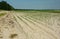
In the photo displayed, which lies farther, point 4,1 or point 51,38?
A: point 4,1

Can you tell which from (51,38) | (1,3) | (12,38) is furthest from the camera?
(1,3)

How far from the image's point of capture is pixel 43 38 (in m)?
9.33

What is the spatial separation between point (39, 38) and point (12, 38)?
1.51m

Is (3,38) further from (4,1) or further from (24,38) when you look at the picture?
(4,1)

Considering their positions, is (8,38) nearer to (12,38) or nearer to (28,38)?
(12,38)

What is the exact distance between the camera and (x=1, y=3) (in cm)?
10156

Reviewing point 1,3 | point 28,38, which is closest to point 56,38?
point 28,38

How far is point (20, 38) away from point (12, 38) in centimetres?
44

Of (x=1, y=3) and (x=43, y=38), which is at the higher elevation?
(x=43, y=38)

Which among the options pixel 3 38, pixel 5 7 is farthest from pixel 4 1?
pixel 3 38

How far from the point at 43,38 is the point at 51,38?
1.39 ft

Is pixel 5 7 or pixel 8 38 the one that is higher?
pixel 8 38

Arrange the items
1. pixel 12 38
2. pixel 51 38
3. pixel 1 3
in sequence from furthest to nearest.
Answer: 1. pixel 1 3
2. pixel 12 38
3. pixel 51 38

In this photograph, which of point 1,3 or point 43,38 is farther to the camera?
point 1,3
